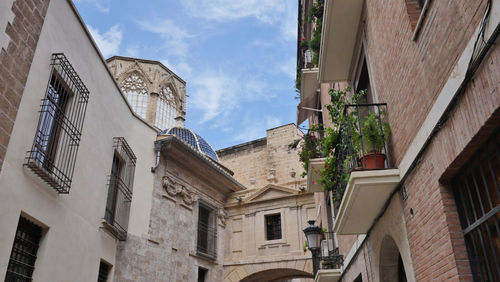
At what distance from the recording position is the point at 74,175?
8.16 meters

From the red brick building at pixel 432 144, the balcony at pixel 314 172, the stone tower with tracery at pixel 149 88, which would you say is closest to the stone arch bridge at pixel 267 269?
the balcony at pixel 314 172

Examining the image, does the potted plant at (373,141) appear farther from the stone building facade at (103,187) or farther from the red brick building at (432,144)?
the stone building facade at (103,187)

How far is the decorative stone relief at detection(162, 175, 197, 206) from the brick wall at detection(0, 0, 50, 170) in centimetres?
794

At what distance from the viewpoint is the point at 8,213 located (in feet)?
19.6

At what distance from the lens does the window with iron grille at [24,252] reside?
6.35m

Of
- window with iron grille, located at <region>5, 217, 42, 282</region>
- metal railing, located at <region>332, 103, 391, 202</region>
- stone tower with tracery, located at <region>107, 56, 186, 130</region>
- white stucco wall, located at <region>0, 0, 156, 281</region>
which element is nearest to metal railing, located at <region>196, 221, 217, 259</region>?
white stucco wall, located at <region>0, 0, 156, 281</region>

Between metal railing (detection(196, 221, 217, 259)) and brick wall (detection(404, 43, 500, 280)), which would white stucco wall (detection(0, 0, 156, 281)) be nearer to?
metal railing (detection(196, 221, 217, 259))

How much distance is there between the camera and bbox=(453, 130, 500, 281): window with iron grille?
3166mm

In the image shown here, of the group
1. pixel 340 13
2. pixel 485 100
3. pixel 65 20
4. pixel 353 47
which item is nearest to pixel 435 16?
pixel 485 100

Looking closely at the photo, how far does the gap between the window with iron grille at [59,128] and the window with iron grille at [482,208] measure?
5749mm

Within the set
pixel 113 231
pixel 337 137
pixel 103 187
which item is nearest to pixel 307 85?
pixel 337 137

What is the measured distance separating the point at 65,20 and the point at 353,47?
536cm

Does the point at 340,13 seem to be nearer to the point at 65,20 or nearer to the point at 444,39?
the point at 444,39

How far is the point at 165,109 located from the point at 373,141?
70.2ft
